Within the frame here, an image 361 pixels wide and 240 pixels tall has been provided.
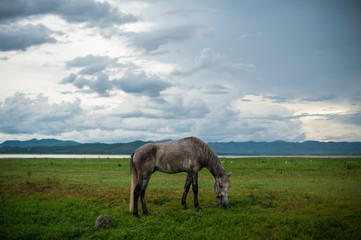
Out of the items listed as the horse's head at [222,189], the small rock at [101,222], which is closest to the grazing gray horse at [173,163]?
the horse's head at [222,189]

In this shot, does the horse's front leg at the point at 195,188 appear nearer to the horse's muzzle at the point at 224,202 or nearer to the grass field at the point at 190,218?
the grass field at the point at 190,218

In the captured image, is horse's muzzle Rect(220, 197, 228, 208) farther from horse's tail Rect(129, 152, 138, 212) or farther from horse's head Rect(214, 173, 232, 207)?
horse's tail Rect(129, 152, 138, 212)

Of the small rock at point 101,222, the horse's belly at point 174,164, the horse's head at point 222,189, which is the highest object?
the horse's belly at point 174,164

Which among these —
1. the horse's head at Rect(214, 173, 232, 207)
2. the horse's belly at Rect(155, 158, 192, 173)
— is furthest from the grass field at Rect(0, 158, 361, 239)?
the horse's belly at Rect(155, 158, 192, 173)

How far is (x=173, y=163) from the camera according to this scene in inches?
519

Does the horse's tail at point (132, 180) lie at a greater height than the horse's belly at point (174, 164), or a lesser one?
lesser

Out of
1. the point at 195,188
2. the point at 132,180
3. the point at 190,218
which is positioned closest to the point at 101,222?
the point at 132,180

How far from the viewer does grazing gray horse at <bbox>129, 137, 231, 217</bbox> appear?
42.8 feet

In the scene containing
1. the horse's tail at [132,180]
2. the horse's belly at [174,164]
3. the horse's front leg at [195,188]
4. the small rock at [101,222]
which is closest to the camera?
the small rock at [101,222]

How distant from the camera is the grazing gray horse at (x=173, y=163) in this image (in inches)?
514

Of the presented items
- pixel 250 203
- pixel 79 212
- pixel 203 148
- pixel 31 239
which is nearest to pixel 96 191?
pixel 79 212

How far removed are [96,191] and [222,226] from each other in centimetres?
956

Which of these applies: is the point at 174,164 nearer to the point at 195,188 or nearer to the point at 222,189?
the point at 195,188

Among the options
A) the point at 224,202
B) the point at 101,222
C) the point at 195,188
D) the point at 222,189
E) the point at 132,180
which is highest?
the point at 132,180
